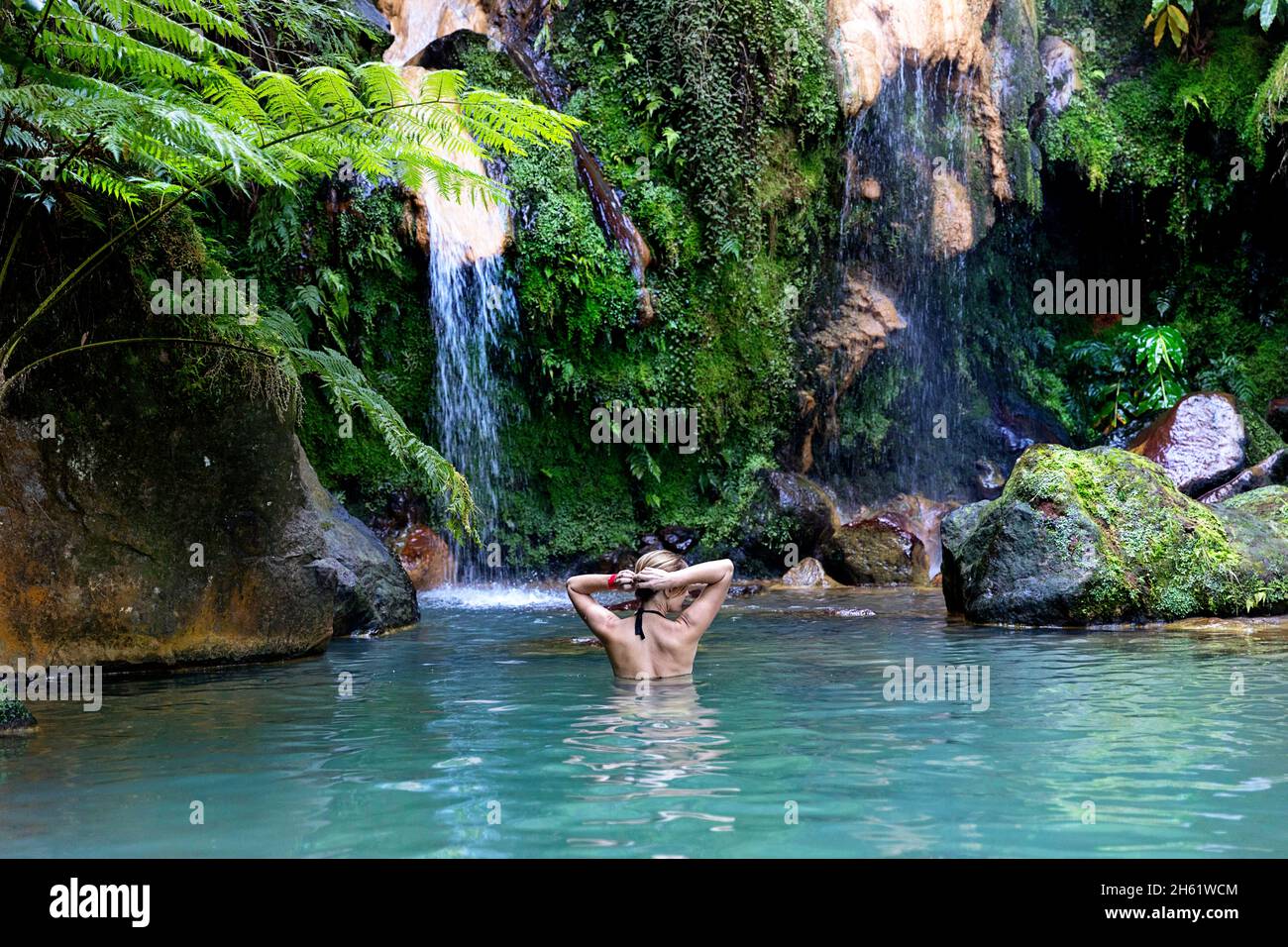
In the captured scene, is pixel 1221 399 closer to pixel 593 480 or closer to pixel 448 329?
pixel 593 480

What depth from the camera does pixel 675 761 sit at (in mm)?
4586

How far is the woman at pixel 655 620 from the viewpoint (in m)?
6.50

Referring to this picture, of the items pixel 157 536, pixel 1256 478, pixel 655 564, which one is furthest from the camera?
pixel 1256 478

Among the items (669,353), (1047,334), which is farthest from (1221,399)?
(669,353)

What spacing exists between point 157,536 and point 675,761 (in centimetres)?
461

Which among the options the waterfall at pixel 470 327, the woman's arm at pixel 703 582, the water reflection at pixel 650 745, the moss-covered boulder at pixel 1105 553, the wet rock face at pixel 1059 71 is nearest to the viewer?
the water reflection at pixel 650 745

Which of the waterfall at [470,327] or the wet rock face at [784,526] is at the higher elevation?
the waterfall at [470,327]

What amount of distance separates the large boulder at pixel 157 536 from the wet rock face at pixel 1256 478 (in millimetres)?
9501

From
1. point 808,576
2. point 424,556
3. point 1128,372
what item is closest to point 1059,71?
point 1128,372

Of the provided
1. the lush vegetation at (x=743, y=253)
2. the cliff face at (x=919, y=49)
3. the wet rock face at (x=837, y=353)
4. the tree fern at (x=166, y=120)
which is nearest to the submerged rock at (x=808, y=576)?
the lush vegetation at (x=743, y=253)

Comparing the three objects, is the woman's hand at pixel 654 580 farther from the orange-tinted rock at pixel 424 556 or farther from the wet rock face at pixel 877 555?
the wet rock face at pixel 877 555

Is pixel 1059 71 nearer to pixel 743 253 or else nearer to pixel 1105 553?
pixel 743 253

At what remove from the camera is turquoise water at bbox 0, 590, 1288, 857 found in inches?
139

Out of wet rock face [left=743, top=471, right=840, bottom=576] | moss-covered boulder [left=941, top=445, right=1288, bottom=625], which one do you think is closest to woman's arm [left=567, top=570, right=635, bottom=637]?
moss-covered boulder [left=941, top=445, right=1288, bottom=625]
